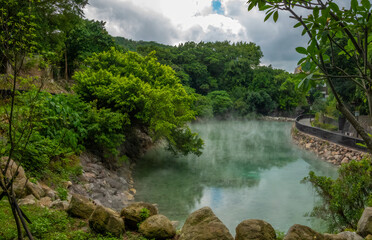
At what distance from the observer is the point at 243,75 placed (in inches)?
1817

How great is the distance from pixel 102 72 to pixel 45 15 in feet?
18.5

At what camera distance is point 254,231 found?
148 inches

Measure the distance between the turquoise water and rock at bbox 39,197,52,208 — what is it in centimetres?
376

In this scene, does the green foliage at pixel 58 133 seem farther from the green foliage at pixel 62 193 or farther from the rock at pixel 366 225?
the rock at pixel 366 225

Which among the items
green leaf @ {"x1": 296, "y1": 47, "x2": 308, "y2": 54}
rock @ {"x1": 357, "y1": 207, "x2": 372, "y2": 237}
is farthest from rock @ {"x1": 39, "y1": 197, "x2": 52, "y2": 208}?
rock @ {"x1": 357, "y1": 207, "x2": 372, "y2": 237}

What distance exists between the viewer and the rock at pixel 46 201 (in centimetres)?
427

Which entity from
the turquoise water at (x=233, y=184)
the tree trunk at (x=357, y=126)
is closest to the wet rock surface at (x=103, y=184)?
the turquoise water at (x=233, y=184)

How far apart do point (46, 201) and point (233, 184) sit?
7.87 meters

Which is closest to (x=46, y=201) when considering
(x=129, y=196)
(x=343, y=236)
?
(x=129, y=196)

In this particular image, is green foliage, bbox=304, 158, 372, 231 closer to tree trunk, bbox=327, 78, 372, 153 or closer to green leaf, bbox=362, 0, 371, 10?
tree trunk, bbox=327, 78, 372, 153

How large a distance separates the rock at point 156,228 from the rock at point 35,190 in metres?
1.84

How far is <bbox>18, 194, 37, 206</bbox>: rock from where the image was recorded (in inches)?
154

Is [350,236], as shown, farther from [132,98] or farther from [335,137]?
[335,137]

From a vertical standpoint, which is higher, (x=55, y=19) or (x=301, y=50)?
(x=55, y=19)
